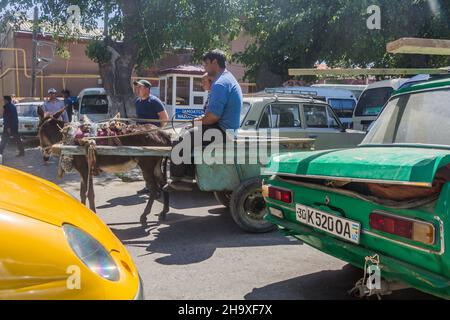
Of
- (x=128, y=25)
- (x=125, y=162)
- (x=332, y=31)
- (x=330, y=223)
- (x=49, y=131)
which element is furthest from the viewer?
(x=332, y=31)

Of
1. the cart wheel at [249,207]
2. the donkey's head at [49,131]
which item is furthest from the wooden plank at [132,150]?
the donkey's head at [49,131]

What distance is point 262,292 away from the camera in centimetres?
399

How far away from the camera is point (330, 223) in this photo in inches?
137

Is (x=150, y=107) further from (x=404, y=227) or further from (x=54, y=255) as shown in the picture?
(x=54, y=255)

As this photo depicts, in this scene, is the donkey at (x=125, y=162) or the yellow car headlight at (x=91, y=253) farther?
the donkey at (x=125, y=162)

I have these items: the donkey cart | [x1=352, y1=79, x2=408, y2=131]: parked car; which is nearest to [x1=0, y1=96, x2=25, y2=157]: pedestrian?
the donkey cart

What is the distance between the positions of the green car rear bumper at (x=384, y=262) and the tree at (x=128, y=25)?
9.23 meters

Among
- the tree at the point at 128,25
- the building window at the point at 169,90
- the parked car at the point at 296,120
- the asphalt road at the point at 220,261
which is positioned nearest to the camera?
the asphalt road at the point at 220,261

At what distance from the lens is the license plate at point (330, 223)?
10.7 feet

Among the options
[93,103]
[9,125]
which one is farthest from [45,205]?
[93,103]

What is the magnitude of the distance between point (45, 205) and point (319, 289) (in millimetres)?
2569

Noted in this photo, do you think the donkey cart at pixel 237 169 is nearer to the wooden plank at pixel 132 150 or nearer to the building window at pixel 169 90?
the wooden plank at pixel 132 150

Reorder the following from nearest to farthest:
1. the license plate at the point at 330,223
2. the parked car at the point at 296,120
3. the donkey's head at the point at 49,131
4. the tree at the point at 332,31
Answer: the license plate at the point at 330,223, the donkey's head at the point at 49,131, the parked car at the point at 296,120, the tree at the point at 332,31
